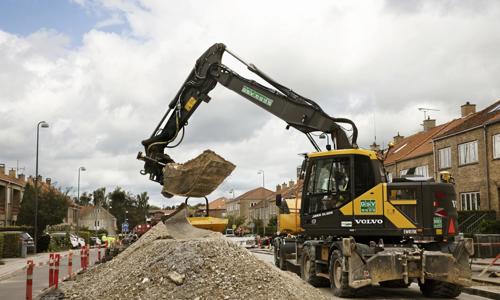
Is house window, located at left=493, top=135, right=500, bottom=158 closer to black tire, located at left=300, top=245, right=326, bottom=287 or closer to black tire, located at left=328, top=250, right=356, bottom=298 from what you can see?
black tire, located at left=300, top=245, right=326, bottom=287

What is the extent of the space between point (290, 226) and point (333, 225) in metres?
6.41

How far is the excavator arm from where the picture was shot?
1570 centimetres

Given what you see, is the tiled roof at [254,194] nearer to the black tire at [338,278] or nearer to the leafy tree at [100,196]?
the leafy tree at [100,196]

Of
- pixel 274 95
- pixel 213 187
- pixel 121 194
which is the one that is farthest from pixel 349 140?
pixel 121 194

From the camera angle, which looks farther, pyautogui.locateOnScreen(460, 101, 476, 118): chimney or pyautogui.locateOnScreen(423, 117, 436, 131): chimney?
pyautogui.locateOnScreen(423, 117, 436, 131): chimney

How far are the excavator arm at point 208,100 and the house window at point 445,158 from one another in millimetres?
23407

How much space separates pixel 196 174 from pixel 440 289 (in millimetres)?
5973

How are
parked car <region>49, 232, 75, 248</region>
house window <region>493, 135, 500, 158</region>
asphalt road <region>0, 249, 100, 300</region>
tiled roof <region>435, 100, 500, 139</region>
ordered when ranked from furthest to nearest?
parked car <region>49, 232, 75, 248</region> → tiled roof <region>435, 100, 500, 139</region> → house window <region>493, 135, 500, 158</region> → asphalt road <region>0, 249, 100, 300</region>

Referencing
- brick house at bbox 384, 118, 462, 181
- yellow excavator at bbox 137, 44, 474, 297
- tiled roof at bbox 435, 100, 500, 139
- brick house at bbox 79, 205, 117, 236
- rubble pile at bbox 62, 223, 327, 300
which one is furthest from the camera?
brick house at bbox 79, 205, 117, 236

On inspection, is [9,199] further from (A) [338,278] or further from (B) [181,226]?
(A) [338,278]

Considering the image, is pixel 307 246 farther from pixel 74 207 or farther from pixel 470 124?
pixel 74 207

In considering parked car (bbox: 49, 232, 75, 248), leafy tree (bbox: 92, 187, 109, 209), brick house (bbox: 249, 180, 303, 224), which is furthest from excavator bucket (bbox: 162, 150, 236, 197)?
leafy tree (bbox: 92, 187, 109, 209)

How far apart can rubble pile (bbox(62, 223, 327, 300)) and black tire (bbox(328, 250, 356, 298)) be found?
1236 mm

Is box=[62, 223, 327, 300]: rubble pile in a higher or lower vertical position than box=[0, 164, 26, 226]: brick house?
lower
